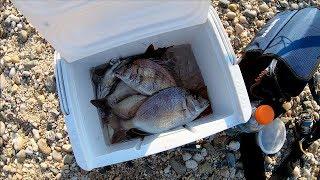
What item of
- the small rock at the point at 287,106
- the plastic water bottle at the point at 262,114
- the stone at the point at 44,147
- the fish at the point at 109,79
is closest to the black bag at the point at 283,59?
the plastic water bottle at the point at 262,114

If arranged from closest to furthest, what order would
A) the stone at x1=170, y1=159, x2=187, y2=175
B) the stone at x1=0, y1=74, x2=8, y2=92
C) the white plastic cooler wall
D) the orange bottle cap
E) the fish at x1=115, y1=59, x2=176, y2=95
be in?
the white plastic cooler wall < the orange bottle cap < the fish at x1=115, y1=59, x2=176, y2=95 < the stone at x1=170, y1=159, x2=187, y2=175 < the stone at x1=0, y1=74, x2=8, y2=92

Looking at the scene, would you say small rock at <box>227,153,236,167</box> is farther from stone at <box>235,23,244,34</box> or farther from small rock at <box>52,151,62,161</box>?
small rock at <box>52,151,62,161</box>

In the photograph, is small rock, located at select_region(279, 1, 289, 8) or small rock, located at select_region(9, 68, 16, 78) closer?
small rock, located at select_region(9, 68, 16, 78)

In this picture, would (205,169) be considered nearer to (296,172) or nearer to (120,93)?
(296,172)

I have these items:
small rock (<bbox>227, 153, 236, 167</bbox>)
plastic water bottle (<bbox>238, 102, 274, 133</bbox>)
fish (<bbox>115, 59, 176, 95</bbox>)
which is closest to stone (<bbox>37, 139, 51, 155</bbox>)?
fish (<bbox>115, 59, 176, 95</bbox>)

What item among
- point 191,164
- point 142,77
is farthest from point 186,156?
point 142,77

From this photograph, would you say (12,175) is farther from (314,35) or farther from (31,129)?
(314,35)

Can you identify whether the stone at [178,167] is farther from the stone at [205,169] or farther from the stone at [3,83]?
the stone at [3,83]
